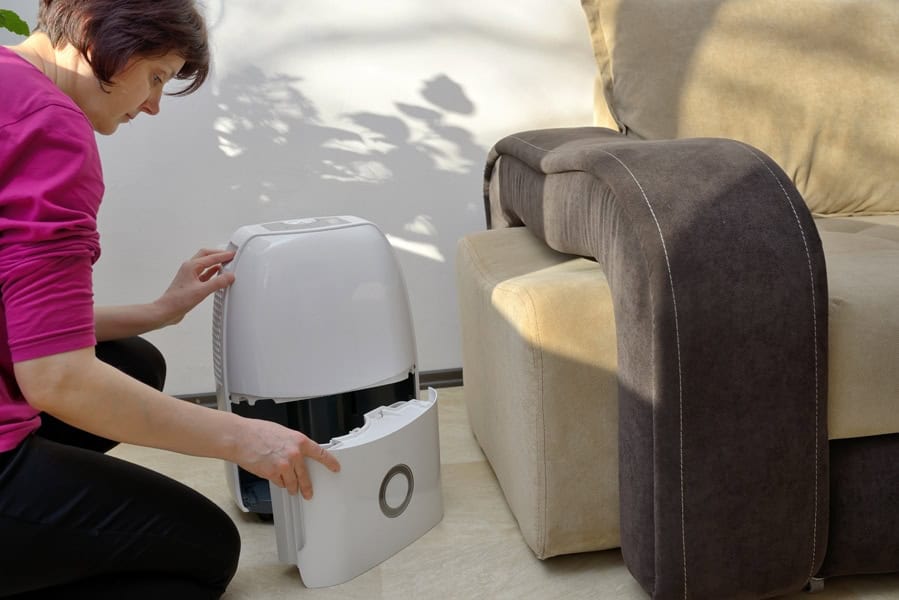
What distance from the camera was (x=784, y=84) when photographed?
1.75 meters

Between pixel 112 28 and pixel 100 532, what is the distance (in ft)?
1.94

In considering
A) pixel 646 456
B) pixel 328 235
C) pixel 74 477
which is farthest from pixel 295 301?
pixel 646 456

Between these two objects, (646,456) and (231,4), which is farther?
(231,4)

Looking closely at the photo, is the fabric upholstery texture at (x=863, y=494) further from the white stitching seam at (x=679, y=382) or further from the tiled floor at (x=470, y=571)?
the white stitching seam at (x=679, y=382)

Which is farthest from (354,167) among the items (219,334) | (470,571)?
(470,571)

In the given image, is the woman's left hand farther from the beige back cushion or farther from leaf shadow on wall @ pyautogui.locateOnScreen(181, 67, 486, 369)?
the beige back cushion

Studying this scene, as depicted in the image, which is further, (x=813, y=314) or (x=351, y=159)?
(x=351, y=159)

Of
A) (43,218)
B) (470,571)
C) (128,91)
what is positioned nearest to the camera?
(43,218)

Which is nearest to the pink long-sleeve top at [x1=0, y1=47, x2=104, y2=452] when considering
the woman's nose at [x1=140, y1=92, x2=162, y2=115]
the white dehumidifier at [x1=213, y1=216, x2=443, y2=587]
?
the woman's nose at [x1=140, y1=92, x2=162, y2=115]

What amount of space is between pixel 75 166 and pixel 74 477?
38cm

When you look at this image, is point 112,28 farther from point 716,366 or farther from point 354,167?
point 354,167

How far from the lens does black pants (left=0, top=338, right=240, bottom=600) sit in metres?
1.06

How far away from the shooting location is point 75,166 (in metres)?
0.97

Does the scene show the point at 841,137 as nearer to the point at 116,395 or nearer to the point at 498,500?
the point at 498,500
